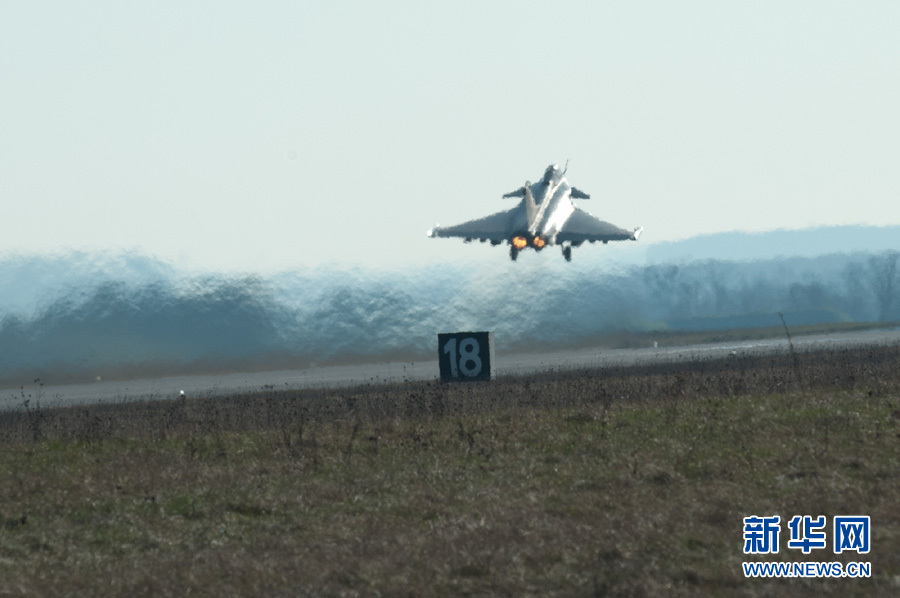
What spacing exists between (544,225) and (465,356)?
20523mm

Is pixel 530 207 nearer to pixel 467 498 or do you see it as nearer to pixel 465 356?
pixel 465 356

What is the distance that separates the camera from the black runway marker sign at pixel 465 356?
42.7m

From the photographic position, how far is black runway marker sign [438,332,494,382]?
42.7m

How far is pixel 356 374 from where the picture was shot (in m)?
61.7

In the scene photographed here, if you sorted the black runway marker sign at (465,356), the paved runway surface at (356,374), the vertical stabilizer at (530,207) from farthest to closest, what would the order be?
the vertical stabilizer at (530,207), the paved runway surface at (356,374), the black runway marker sign at (465,356)

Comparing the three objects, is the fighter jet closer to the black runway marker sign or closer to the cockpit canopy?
the cockpit canopy

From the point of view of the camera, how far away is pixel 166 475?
2000cm

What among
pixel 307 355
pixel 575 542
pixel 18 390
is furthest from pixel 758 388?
pixel 18 390

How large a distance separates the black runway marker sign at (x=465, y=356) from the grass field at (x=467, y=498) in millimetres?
13542

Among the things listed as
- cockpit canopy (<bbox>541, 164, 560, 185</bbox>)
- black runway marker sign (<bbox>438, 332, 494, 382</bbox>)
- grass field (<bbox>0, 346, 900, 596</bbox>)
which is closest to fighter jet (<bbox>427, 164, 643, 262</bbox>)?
cockpit canopy (<bbox>541, 164, 560, 185</bbox>)

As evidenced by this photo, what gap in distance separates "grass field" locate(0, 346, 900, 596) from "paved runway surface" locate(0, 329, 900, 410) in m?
25.7

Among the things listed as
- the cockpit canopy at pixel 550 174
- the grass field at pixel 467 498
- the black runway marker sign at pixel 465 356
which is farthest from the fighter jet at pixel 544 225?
the grass field at pixel 467 498

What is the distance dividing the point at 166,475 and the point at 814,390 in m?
16.2

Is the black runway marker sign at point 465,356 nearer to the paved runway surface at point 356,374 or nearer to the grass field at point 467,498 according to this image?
the paved runway surface at point 356,374
